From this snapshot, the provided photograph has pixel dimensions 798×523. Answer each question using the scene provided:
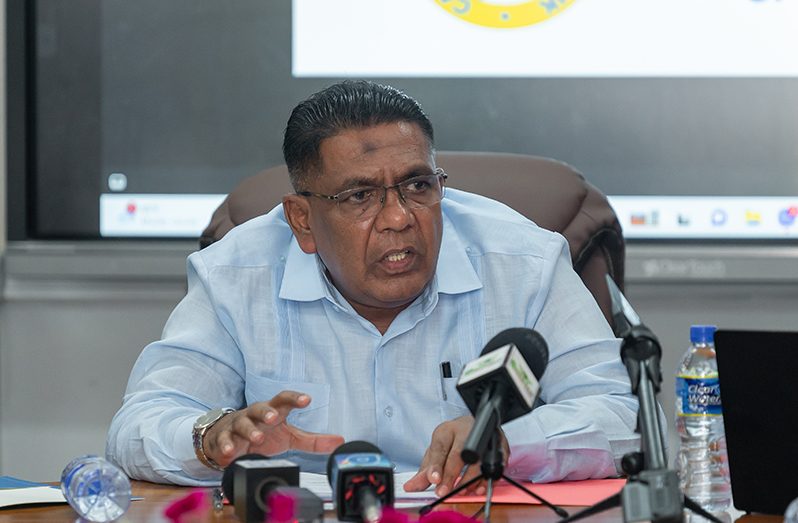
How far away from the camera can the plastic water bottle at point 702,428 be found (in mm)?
1608

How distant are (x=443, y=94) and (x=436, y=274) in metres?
0.98

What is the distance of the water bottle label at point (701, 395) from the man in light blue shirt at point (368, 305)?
0.16m

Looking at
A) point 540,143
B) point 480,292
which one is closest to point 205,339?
point 480,292

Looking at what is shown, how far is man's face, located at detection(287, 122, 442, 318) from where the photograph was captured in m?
1.93

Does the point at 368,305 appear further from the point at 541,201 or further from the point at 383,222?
the point at 541,201

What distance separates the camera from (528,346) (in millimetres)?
1251

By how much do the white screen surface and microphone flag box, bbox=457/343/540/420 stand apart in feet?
5.94

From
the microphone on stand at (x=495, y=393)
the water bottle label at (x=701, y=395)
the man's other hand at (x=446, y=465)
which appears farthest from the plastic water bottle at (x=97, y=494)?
the water bottle label at (x=701, y=395)

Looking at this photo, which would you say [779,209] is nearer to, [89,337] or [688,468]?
[688,468]

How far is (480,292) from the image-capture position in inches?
81.5

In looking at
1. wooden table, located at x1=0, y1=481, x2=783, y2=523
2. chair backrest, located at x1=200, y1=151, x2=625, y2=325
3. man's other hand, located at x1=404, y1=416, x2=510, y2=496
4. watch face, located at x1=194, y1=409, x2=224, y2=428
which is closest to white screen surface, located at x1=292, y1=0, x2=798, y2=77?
chair backrest, located at x1=200, y1=151, x2=625, y2=325

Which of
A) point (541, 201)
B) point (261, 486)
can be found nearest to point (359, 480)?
point (261, 486)

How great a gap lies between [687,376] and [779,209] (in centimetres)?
138

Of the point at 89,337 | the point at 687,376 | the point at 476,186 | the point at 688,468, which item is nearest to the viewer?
the point at 687,376
